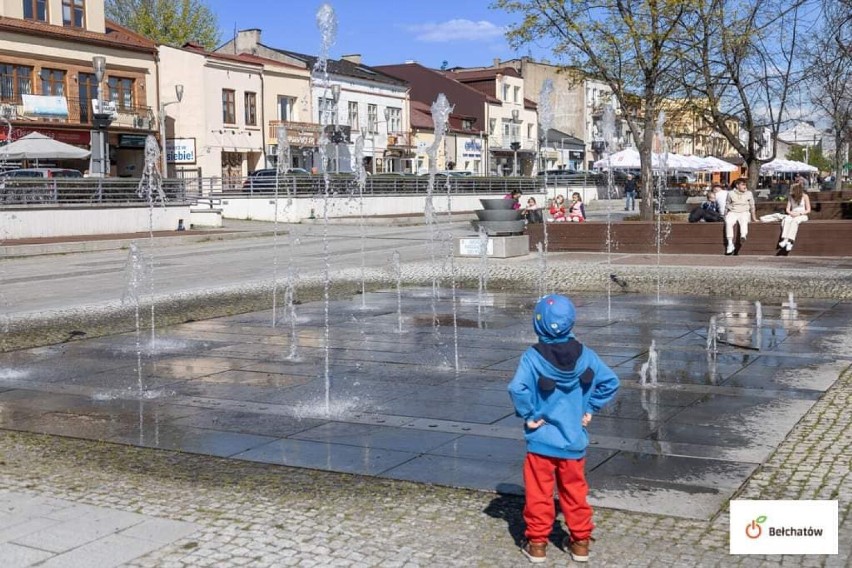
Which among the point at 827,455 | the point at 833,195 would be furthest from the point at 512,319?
the point at 833,195

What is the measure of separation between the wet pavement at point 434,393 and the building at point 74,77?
31.1m

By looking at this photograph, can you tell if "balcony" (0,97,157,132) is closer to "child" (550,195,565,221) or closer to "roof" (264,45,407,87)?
"roof" (264,45,407,87)

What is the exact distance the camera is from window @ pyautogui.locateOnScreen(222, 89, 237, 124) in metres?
50.4

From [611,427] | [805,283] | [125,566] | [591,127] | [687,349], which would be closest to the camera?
[125,566]

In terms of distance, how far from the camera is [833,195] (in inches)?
1383

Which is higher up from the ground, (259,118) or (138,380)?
(259,118)

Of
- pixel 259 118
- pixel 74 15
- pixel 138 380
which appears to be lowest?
pixel 138 380

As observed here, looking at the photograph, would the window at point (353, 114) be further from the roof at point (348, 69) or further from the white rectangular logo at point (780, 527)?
the white rectangular logo at point (780, 527)

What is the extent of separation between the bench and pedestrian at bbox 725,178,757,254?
319 mm

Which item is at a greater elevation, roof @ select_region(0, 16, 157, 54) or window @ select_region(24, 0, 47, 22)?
window @ select_region(24, 0, 47, 22)

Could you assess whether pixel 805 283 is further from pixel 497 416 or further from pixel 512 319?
pixel 497 416

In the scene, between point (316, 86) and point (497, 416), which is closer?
point (497, 416)

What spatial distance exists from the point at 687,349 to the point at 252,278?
10.1 metres

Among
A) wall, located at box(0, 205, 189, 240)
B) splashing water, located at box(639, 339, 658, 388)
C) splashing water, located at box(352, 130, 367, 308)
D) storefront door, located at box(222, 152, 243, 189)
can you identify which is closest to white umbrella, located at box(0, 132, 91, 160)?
wall, located at box(0, 205, 189, 240)
